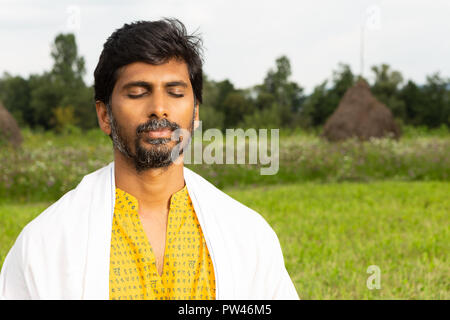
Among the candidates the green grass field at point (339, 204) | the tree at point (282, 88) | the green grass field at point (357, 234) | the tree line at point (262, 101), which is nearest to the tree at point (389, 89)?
the tree line at point (262, 101)

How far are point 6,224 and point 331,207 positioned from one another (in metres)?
5.05

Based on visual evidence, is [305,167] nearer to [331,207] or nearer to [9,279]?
[331,207]

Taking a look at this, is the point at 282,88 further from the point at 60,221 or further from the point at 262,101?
the point at 60,221

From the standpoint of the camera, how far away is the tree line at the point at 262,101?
95.8 feet

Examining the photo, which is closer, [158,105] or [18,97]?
[158,105]

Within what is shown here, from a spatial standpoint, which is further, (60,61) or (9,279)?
(60,61)

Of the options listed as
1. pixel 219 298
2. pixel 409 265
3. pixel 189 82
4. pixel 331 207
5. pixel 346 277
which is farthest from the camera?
pixel 331 207

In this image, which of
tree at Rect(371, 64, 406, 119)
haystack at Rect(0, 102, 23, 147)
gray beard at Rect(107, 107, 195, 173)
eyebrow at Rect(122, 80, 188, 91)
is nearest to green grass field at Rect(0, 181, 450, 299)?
gray beard at Rect(107, 107, 195, 173)

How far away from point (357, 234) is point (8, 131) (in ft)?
38.4

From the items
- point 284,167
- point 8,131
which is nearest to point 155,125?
point 284,167

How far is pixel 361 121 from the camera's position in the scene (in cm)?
1589

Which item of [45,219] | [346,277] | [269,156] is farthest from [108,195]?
[269,156]

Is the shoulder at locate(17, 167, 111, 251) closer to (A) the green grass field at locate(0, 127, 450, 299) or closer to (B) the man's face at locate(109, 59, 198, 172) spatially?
(B) the man's face at locate(109, 59, 198, 172)

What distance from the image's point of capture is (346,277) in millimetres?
5012
